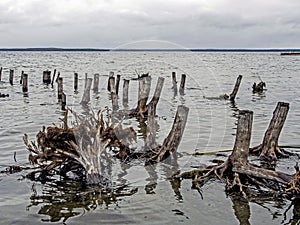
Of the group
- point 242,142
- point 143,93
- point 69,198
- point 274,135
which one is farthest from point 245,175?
point 143,93

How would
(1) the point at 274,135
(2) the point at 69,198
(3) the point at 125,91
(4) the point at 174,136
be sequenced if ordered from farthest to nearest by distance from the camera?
(3) the point at 125,91
(1) the point at 274,135
(4) the point at 174,136
(2) the point at 69,198

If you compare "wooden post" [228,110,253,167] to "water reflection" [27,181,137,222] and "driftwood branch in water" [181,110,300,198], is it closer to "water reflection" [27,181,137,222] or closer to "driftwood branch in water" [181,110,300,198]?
"driftwood branch in water" [181,110,300,198]

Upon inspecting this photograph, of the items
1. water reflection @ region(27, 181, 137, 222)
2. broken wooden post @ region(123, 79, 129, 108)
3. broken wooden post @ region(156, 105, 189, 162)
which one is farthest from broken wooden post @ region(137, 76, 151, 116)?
water reflection @ region(27, 181, 137, 222)

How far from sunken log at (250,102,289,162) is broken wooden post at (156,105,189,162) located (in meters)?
2.56

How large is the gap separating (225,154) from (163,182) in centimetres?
361

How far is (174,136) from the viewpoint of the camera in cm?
1134

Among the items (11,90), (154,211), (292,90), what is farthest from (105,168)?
(292,90)

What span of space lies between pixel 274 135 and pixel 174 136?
2.93 meters

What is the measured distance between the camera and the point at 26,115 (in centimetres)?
2127

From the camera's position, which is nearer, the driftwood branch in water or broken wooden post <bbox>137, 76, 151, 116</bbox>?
the driftwood branch in water

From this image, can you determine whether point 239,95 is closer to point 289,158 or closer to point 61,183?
point 289,158

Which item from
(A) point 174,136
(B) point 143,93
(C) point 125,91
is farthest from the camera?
(C) point 125,91

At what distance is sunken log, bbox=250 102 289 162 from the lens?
11.7m

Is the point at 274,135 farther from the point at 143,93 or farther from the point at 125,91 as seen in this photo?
the point at 125,91
